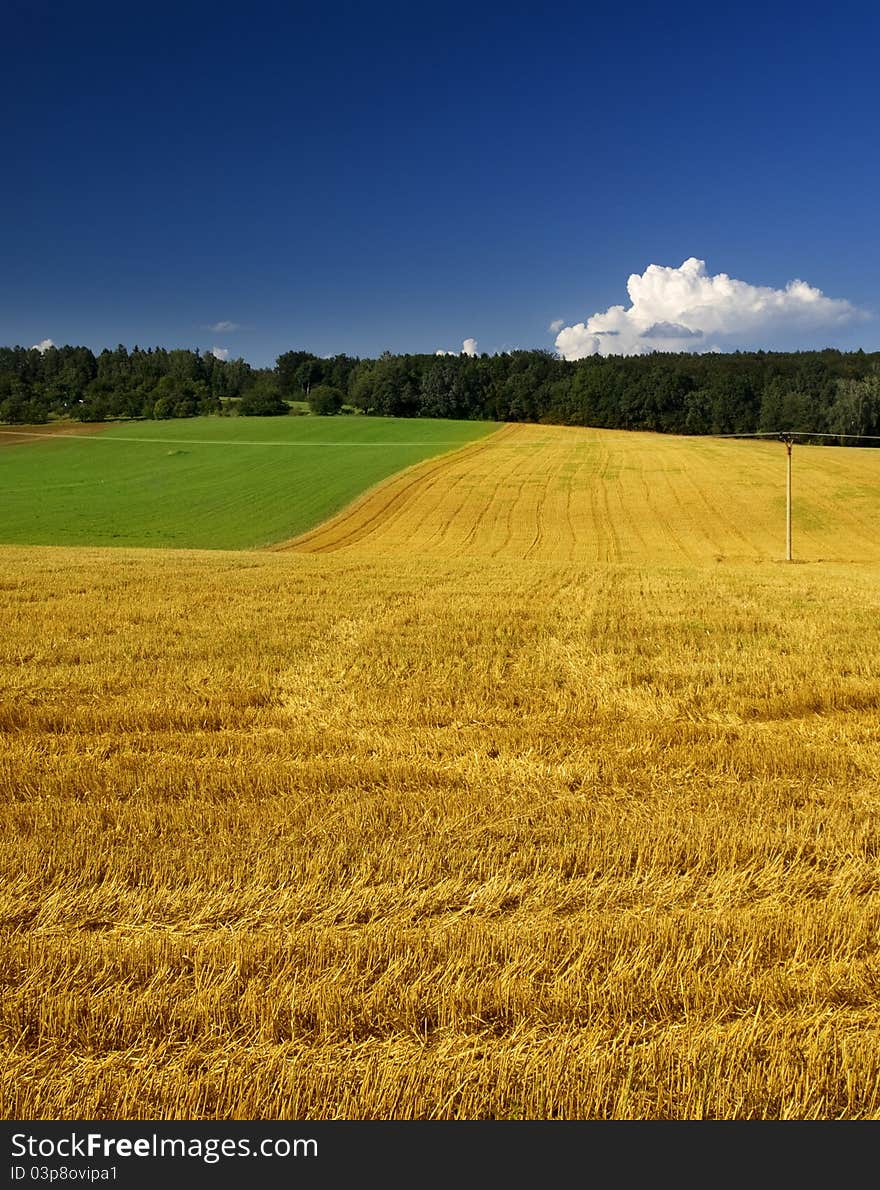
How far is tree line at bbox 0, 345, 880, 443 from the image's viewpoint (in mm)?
117981

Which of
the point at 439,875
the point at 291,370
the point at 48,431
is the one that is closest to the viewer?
the point at 439,875

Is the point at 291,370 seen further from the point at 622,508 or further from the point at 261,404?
the point at 622,508

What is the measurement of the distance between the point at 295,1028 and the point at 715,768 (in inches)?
200

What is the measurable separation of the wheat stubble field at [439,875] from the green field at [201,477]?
37.9 meters

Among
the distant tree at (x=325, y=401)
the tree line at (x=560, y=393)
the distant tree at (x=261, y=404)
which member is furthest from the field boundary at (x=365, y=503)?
the distant tree at (x=261, y=404)

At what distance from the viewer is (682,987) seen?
4.30 metres

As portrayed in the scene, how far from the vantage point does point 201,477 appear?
72.4m

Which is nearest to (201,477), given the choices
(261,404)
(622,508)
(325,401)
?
(622,508)

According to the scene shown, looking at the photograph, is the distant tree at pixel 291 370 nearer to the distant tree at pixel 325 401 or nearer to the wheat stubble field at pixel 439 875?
the distant tree at pixel 325 401

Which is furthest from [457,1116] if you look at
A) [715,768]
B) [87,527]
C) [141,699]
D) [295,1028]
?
[87,527]

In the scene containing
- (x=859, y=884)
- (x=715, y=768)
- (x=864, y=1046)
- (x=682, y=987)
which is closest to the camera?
(x=864, y=1046)

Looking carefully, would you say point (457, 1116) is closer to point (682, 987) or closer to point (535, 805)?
point (682, 987)

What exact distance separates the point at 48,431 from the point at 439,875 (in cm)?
12380

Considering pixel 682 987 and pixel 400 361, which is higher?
pixel 400 361
